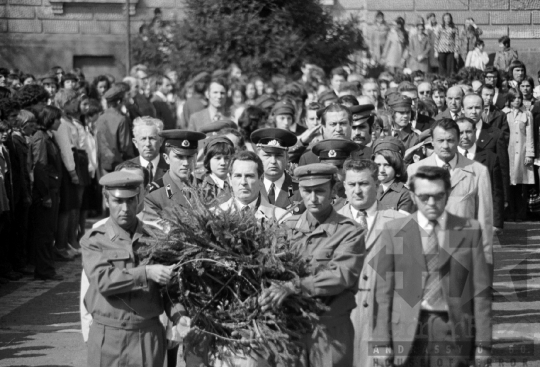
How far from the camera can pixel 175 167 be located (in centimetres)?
881

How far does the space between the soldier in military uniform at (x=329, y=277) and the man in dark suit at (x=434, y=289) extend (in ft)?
0.71

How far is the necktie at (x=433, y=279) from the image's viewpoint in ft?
20.7

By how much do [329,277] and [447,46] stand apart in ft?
56.4

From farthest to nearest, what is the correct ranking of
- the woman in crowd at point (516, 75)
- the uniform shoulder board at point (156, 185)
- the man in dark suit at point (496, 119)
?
the woman in crowd at point (516, 75), the man in dark suit at point (496, 119), the uniform shoulder board at point (156, 185)

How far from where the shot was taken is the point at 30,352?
9.30 meters

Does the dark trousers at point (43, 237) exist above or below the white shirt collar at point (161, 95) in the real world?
below

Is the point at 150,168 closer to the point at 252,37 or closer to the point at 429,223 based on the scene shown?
the point at 429,223

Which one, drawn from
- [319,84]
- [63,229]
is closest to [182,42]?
[319,84]

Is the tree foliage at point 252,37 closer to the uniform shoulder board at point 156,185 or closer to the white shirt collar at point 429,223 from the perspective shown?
the uniform shoulder board at point 156,185

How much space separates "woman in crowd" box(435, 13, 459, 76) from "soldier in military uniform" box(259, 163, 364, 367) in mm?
15912

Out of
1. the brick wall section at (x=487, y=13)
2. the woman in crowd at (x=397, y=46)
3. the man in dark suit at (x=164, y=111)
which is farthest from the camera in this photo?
the brick wall section at (x=487, y=13)

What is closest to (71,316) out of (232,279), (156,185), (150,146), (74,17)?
(150,146)

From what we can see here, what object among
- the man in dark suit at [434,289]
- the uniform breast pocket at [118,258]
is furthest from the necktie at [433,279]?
the uniform breast pocket at [118,258]

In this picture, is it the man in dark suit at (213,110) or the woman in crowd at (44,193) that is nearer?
the woman in crowd at (44,193)
